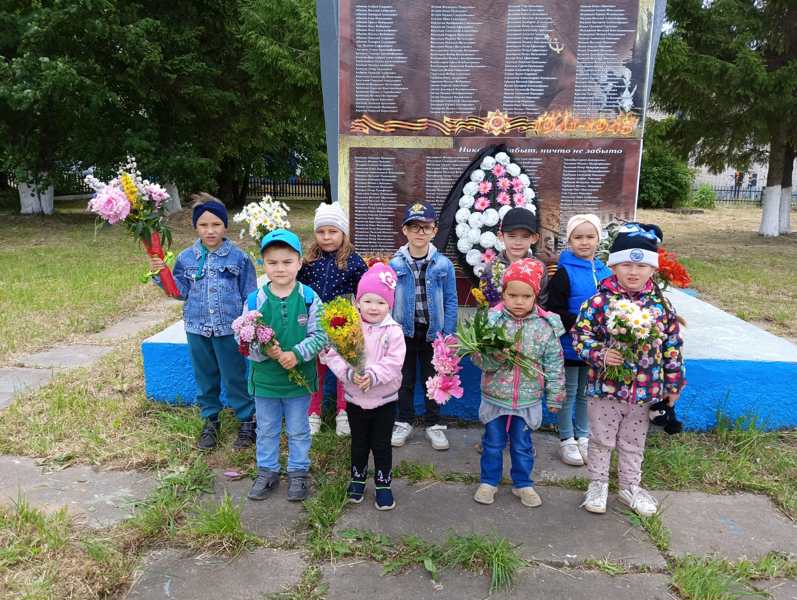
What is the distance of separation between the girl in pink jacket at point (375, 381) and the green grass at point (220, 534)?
60 centimetres

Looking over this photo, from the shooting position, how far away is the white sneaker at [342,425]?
3938 millimetres

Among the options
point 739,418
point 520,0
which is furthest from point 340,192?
point 739,418

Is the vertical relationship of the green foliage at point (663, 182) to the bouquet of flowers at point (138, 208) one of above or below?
below

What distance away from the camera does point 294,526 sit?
2951mm

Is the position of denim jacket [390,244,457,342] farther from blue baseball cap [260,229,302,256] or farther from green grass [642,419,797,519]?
green grass [642,419,797,519]

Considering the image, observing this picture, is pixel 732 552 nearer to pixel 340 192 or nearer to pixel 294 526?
pixel 294 526

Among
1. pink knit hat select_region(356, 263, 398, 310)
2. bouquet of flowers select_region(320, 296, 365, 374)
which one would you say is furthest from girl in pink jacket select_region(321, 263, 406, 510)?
bouquet of flowers select_region(320, 296, 365, 374)

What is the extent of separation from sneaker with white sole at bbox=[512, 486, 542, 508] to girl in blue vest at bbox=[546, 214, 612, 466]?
55 cm

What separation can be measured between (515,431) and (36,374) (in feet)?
13.8

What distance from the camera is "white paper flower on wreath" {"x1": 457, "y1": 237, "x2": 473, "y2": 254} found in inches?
185

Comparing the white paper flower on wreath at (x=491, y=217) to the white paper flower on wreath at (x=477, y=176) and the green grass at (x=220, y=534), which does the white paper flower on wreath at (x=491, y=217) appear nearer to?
the white paper flower on wreath at (x=477, y=176)

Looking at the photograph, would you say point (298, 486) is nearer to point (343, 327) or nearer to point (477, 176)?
point (343, 327)

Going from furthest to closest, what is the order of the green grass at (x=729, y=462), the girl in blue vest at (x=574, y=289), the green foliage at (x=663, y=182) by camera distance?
the green foliage at (x=663, y=182)
the girl in blue vest at (x=574, y=289)
the green grass at (x=729, y=462)

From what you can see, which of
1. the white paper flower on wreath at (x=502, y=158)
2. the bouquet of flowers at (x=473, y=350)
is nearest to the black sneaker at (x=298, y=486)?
the bouquet of flowers at (x=473, y=350)
